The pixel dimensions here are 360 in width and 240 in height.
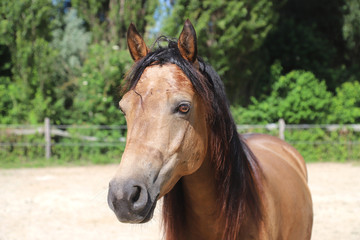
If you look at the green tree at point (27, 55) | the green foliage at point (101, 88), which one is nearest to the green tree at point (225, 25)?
the green foliage at point (101, 88)

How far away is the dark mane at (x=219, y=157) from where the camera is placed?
5.68ft

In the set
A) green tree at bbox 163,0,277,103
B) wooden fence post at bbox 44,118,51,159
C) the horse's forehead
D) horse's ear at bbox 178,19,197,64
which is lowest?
wooden fence post at bbox 44,118,51,159

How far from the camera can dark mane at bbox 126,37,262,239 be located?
173 centimetres

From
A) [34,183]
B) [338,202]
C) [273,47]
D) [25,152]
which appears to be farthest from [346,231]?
[273,47]

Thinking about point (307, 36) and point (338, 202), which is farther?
point (307, 36)

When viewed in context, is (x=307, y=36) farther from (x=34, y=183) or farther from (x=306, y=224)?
(x=306, y=224)

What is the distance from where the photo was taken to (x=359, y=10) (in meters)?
14.7

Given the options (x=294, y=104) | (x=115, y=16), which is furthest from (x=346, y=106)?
(x=115, y=16)

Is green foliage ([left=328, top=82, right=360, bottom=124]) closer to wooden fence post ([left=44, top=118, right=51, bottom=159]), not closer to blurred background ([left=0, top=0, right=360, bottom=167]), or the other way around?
blurred background ([left=0, top=0, right=360, bottom=167])

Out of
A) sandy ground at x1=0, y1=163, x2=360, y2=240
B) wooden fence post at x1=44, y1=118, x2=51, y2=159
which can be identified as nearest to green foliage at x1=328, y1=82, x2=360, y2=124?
sandy ground at x1=0, y1=163, x2=360, y2=240

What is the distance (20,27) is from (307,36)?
11203mm

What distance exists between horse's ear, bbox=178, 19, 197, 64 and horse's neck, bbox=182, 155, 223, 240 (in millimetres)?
545

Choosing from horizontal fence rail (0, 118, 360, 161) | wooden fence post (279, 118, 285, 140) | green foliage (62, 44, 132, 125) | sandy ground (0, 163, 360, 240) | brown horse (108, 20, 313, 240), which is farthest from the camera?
green foliage (62, 44, 132, 125)

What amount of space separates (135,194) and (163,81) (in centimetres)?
56
